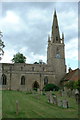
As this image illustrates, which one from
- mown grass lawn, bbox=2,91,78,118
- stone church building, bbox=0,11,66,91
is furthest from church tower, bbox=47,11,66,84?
mown grass lawn, bbox=2,91,78,118

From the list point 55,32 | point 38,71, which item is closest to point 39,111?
point 38,71

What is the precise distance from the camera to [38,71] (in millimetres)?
59156

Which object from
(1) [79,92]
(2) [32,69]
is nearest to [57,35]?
(2) [32,69]

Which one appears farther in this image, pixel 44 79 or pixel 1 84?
pixel 44 79

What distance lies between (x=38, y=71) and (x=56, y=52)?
26.8 ft

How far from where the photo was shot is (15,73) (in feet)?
189

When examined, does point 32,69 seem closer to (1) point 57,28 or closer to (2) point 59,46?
(2) point 59,46

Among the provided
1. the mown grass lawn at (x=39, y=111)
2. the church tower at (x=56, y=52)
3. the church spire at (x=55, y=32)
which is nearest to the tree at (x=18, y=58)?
the church tower at (x=56, y=52)

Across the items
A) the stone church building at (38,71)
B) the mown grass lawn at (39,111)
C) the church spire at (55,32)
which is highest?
the church spire at (55,32)

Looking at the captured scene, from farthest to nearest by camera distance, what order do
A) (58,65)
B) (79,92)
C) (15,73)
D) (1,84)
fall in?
(58,65)
(15,73)
(1,84)
(79,92)

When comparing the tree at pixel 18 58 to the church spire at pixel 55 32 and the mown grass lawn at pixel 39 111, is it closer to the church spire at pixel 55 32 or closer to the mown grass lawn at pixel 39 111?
the church spire at pixel 55 32

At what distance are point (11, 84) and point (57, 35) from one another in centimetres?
2068

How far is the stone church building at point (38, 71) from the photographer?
56438 millimetres

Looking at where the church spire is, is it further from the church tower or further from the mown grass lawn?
the mown grass lawn
